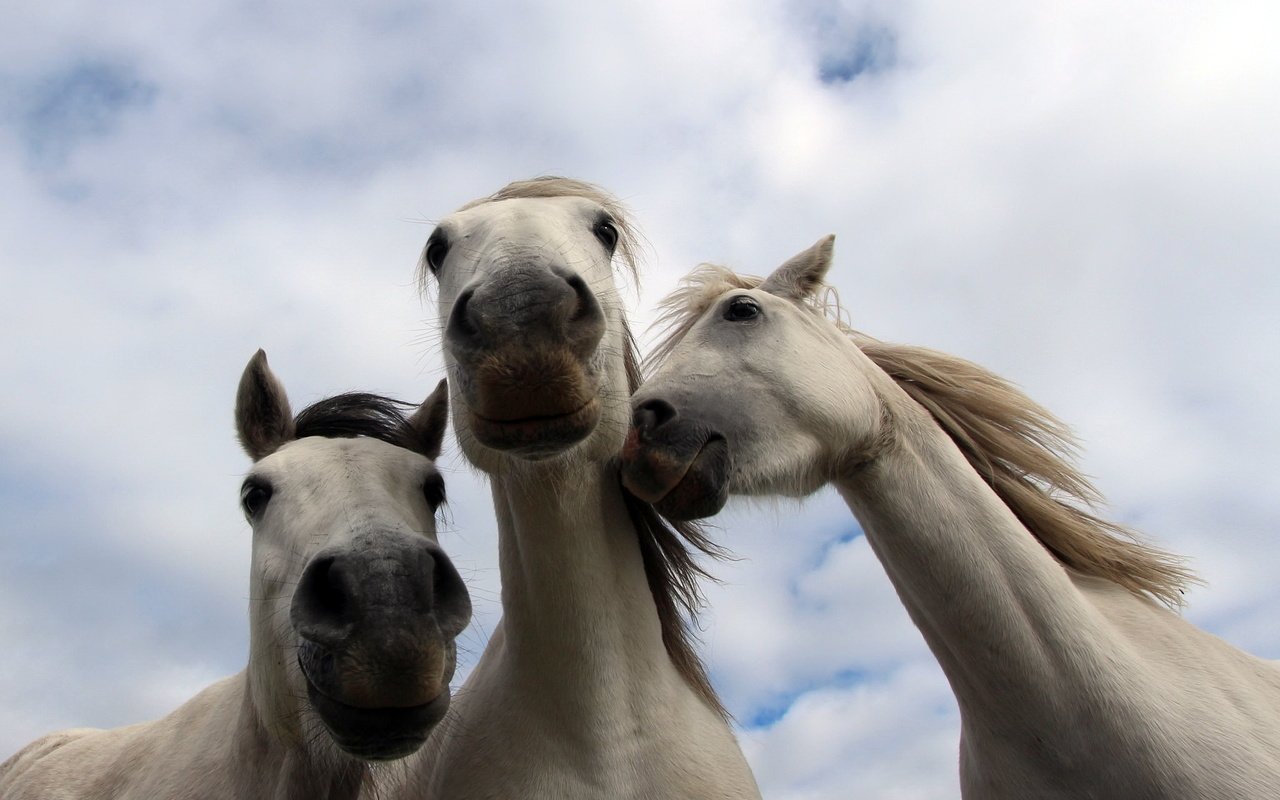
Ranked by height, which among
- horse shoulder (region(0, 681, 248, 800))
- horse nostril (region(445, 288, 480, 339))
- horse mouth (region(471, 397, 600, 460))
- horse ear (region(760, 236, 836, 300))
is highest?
horse ear (region(760, 236, 836, 300))

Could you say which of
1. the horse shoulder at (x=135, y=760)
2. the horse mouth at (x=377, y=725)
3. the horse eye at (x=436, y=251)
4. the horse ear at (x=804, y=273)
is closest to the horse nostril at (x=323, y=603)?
the horse mouth at (x=377, y=725)

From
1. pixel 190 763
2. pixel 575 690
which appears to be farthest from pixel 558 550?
pixel 190 763

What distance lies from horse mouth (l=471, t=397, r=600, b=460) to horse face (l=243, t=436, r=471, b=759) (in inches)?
15.3

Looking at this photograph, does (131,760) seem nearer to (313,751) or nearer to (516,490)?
(313,751)

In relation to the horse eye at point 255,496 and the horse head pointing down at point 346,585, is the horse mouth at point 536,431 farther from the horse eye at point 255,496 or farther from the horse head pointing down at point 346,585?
the horse eye at point 255,496

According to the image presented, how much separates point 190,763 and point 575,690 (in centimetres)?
159

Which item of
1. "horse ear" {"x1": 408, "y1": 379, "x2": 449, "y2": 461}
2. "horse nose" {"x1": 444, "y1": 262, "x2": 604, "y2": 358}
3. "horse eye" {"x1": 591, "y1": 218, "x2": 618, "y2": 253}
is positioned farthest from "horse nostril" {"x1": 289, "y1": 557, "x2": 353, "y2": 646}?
"horse eye" {"x1": 591, "y1": 218, "x2": 618, "y2": 253}

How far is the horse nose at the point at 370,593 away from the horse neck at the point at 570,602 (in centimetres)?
56

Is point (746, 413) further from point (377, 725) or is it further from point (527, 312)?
point (377, 725)

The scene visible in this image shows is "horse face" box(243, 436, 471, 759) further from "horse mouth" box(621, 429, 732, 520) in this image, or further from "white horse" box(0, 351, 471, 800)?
"horse mouth" box(621, 429, 732, 520)

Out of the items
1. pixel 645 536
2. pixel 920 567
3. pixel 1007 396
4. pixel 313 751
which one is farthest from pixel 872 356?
pixel 313 751

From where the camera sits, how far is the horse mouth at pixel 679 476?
3.60 m

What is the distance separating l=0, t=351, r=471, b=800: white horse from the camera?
104 inches

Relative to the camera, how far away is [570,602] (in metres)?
3.35
